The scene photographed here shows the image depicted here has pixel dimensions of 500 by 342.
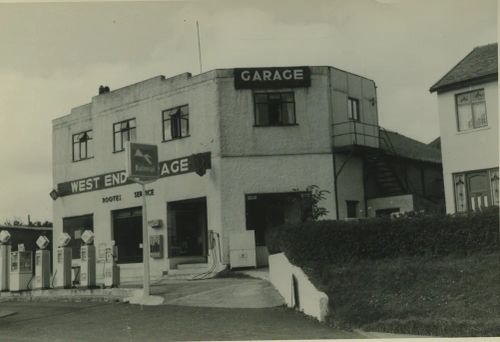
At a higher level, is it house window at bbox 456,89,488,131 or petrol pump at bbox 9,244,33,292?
house window at bbox 456,89,488,131

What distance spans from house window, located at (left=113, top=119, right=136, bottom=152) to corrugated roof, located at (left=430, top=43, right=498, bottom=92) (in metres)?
12.2

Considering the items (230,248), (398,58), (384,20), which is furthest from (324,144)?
(384,20)

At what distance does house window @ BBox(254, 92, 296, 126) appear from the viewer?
24.7 metres

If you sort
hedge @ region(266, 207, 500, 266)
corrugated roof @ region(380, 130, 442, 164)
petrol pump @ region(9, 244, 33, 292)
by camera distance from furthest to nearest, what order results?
corrugated roof @ region(380, 130, 442, 164), petrol pump @ region(9, 244, 33, 292), hedge @ region(266, 207, 500, 266)

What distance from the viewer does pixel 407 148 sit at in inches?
1212

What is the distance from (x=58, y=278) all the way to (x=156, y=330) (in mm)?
8349

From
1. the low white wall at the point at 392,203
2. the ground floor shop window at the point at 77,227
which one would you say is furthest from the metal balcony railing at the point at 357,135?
the ground floor shop window at the point at 77,227

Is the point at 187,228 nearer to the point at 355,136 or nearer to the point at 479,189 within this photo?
the point at 355,136


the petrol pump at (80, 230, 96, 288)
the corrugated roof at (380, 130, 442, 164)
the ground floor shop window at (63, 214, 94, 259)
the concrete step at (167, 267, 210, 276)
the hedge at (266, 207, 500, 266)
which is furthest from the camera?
the ground floor shop window at (63, 214, 94, 259)

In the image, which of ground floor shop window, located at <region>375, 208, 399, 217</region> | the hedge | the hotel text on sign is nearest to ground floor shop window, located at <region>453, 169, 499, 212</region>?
ground floor shop window, located at <region>375, 208, 399, 217</region>

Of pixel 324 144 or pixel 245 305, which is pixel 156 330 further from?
pixel 324 144

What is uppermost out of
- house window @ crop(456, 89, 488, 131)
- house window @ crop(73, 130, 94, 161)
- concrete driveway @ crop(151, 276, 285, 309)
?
house window @ crop(73, 130, 94, 161)

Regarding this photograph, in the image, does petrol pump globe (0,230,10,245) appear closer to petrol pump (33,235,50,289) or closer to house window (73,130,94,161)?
petrol pump (33,235,50,289)

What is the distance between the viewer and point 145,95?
27.1m
